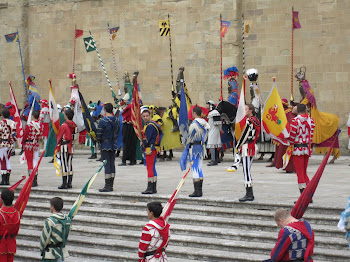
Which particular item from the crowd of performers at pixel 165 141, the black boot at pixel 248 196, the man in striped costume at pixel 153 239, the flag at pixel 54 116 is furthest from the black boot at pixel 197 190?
the man in striped costume at pixel 153 239

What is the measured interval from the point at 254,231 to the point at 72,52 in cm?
1553

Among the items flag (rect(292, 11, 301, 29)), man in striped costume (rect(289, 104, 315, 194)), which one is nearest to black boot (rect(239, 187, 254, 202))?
man in striped costume (rect(289, 104, 315, 194))

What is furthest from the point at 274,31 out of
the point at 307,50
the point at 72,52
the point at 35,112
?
the point at 35,112

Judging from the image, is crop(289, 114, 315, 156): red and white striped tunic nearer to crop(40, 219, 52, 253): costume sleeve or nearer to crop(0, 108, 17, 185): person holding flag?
crop(40, 219, 52, 253): costume sleeve

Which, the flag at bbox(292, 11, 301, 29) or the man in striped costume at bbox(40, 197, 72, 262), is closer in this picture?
the man in striped costume at bbox(40, 197, 72, 262)

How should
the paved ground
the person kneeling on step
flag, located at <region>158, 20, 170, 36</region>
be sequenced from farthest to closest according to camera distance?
1. flag, located at <region>158, 20, 170, 36</region>
2. the person kneeling on step
3. the paved ground

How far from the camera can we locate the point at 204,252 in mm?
10273

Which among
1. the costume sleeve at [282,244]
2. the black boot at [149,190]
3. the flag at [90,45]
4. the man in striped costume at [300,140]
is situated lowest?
the black boot at [149,190]

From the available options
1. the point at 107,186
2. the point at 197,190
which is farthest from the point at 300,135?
the point at 107,186

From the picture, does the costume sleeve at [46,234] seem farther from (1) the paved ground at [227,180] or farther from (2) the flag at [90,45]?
(2) the flag at [90,45]

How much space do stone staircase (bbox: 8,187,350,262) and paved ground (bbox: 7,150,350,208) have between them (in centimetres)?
53

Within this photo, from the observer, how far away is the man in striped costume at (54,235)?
8414mm

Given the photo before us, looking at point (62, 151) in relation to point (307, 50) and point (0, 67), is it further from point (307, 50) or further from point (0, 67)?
point (0, 67)

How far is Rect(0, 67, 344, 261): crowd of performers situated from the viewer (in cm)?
768
